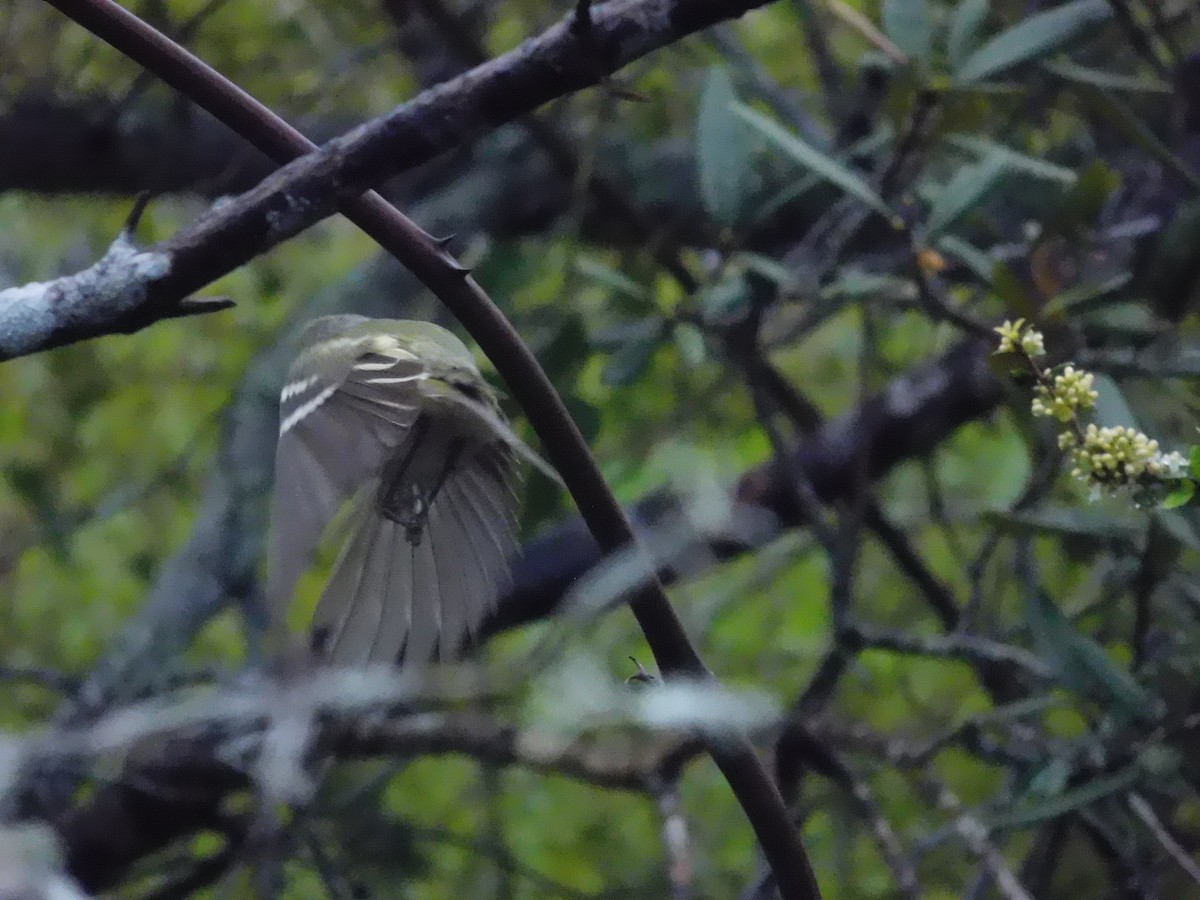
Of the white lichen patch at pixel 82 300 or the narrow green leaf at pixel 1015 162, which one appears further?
the narrow green leaf at pixel 1015 162

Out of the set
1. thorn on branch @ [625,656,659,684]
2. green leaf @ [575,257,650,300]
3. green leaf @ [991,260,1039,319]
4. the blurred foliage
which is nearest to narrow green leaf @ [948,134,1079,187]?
the blurred foliage

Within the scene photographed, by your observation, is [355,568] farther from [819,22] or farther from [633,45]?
[819,22]

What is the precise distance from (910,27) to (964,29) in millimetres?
40

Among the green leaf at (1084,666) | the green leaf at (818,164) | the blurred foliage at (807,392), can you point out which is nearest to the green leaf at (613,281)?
the blurred foliage at (807,392)

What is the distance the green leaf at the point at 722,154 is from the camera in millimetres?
1032

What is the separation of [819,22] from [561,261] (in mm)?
444

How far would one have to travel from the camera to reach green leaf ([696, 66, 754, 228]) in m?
1.03

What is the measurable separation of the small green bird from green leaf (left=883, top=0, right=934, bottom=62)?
0.46 meters

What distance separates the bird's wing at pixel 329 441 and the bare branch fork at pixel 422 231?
8cm

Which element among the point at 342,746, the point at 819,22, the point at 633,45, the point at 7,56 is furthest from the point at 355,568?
the point at 819,22

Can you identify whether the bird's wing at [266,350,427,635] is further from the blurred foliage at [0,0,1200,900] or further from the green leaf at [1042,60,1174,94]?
the green leaf at [1042,60,1174,94]

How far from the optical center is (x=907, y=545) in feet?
4.18

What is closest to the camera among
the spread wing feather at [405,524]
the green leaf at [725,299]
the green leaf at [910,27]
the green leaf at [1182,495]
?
the green leaf at [1182,495]

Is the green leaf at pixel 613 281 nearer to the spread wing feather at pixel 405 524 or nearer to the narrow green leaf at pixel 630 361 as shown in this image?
the narrow green leaf at pixel 630 361
